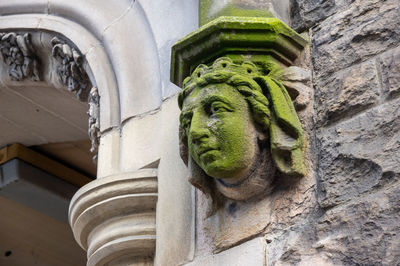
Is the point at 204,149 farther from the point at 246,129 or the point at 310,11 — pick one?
the point at 310,11

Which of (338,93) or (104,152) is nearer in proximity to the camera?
(338,93)

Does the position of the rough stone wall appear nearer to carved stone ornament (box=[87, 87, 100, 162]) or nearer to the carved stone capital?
the carved stone capital

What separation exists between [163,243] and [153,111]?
44 cm

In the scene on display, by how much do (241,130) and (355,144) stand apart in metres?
0.28

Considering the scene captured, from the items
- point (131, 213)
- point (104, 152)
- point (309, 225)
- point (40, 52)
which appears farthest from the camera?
point (40, 52)

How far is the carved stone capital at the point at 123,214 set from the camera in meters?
2.53

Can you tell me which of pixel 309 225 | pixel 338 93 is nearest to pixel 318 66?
pixel 338 93

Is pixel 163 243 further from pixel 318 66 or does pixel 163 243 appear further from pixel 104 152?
pixel 318 66

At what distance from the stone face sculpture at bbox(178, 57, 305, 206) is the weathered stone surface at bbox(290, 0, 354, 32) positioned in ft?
0.90

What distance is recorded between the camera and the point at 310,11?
8.05ft

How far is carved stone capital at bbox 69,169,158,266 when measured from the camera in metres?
2.53

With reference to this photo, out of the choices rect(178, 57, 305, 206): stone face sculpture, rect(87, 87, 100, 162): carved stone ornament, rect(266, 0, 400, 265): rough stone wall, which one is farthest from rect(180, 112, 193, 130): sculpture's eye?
rect(87, 87, 100, 162): carved stone ornament

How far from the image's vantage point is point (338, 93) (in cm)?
221

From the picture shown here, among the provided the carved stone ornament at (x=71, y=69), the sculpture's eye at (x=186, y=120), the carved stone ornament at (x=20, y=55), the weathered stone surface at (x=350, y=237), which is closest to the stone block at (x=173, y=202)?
the sculpture's eye at (x=186, y=120)
